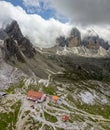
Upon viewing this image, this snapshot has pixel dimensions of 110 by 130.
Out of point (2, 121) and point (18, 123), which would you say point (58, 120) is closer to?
point (18, 123)

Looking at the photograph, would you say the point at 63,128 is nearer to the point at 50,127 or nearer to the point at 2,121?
the point at 50,127

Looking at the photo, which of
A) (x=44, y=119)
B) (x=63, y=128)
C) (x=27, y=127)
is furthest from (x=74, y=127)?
(x=27, y=127)

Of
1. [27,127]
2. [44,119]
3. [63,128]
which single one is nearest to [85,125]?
[63,128]

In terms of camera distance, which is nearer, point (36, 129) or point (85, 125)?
point (36, 129)

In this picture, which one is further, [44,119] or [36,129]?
[44,119]

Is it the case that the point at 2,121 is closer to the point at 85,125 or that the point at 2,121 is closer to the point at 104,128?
the point at 85,125

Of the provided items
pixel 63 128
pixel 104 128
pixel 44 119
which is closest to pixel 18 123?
pixel 44 119

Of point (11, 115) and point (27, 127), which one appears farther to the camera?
point (11, 115)
